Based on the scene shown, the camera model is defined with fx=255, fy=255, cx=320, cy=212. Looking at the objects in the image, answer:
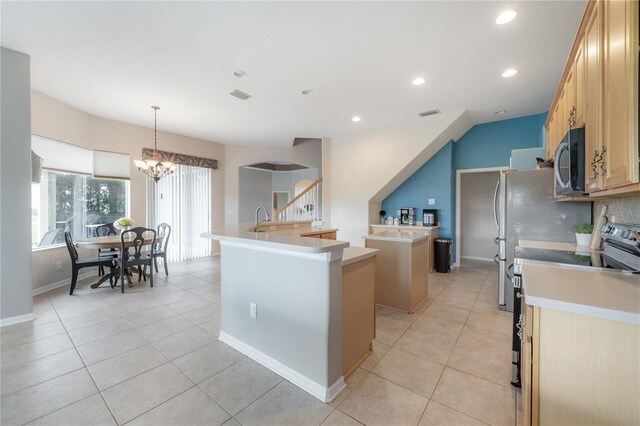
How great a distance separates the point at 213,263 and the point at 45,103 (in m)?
3.88

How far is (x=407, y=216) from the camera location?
225 inches

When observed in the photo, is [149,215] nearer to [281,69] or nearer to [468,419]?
[281,69]

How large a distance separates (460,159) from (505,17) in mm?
3598

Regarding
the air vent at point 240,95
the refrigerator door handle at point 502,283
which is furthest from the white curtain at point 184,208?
the refrigerator door handle at point 502,283

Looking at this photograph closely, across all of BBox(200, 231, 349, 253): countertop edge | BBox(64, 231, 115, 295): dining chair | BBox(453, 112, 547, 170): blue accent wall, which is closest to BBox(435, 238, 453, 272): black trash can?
BBox(453, 112, 547, 170): blue accent wall

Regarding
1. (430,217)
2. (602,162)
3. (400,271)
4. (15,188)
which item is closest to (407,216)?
(430,217)

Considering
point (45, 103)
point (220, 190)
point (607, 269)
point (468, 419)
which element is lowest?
Answer: point (468, 419)

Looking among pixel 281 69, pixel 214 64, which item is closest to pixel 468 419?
pixel 281 69

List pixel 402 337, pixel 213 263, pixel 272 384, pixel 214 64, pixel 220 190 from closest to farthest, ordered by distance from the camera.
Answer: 1. pixel 272 384
2. pixel 402 337
3. pixel 214 64
4. pixel 213 263
5. pixel 220 190

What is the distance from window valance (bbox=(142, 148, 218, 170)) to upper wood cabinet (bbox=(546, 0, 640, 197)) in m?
6.38

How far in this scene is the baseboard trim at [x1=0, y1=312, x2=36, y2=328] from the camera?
9.13 feet

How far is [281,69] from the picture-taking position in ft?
10.2

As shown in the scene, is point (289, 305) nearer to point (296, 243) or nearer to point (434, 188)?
point (296, 243)

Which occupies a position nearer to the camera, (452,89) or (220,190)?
(452,89)
